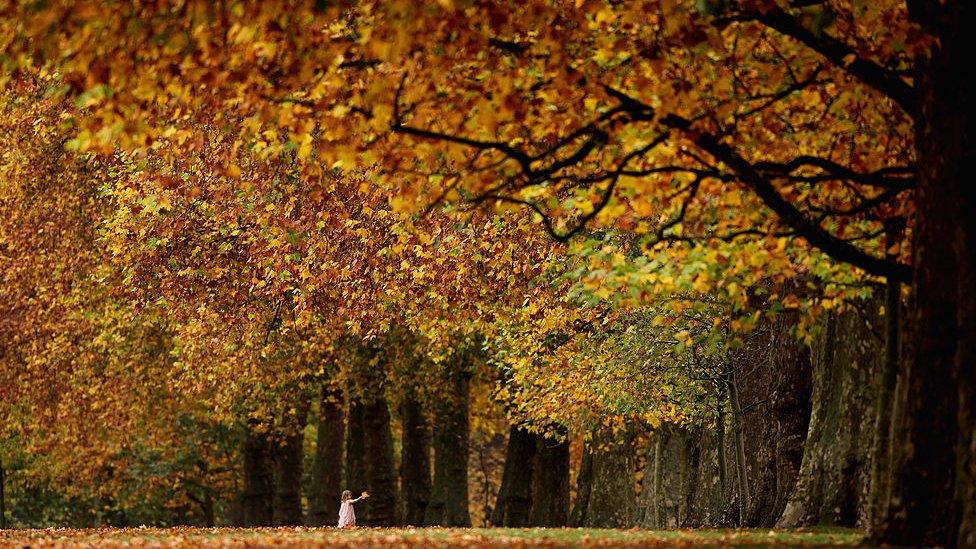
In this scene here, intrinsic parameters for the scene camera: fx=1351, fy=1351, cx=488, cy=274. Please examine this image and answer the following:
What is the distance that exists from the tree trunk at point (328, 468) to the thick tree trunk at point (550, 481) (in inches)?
224

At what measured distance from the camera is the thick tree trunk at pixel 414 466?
38000mm

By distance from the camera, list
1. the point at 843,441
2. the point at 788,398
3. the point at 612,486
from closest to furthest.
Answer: the point at 843,441, the point at 788,398, the point at 612,486

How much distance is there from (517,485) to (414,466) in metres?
3.13

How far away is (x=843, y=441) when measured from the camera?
55.0 feet

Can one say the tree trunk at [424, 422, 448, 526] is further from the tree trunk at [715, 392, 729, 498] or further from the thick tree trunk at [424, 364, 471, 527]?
the tree trunk at [715, 392, 729, 498]

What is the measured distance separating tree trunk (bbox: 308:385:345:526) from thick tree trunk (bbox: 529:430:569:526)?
18.7ft

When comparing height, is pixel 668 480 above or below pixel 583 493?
above

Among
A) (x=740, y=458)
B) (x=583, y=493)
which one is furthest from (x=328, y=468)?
(x=740, y=458)

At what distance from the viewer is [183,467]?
48.3 meters

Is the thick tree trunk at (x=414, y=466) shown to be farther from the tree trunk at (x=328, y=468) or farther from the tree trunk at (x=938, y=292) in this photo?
the tree trunk at (x=938, y=292)

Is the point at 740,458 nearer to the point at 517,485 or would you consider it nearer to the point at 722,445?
the point at 722,445

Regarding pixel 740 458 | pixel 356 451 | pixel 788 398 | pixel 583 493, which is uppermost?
pixel 356 451

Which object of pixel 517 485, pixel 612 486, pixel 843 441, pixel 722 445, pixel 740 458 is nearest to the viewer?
pixel 843 441

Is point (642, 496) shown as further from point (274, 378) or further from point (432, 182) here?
point (432, 182)
